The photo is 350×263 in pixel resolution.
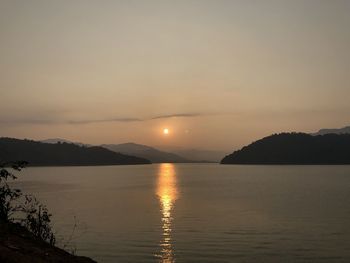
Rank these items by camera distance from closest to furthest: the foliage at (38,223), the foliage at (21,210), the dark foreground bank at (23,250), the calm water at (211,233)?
the dark foreground bank at (23,250) → the foliage at (21,210) → the foliage at (38,223) → the calm water at (211,233)

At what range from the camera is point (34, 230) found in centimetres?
2770

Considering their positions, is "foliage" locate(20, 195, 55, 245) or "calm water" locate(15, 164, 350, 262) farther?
"calm water" locate(15, 164, 350, 262)

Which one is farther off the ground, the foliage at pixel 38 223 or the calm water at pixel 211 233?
the foliage at pixel 38 223

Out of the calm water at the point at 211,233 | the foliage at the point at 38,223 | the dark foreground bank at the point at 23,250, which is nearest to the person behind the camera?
the dark foreground bank at the point at 23,250

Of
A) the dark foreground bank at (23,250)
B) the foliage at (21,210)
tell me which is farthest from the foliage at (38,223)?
the dark foreground bank at (23,250)

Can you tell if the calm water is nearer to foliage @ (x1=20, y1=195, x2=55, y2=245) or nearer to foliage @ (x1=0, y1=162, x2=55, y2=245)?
foliage @ (x1=20, y1=195, x2=55, y2=245)

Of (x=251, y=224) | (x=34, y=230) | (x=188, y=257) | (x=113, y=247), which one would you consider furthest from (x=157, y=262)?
(x=251, y=224)

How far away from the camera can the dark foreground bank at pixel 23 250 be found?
1532 centimetres

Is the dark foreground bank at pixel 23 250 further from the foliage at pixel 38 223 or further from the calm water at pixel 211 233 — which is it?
the calm water at pixel 211 233

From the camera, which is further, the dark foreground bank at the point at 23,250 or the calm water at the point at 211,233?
the calm water at the point at 211,233

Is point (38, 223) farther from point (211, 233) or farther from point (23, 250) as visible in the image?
point (211, 233)

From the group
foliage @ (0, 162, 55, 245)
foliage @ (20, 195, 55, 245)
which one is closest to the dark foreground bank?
foliage @ (0, 162, 55, 245)

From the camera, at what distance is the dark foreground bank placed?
50.3ft

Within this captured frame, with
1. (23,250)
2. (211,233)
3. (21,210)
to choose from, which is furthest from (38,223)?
(211,233)
